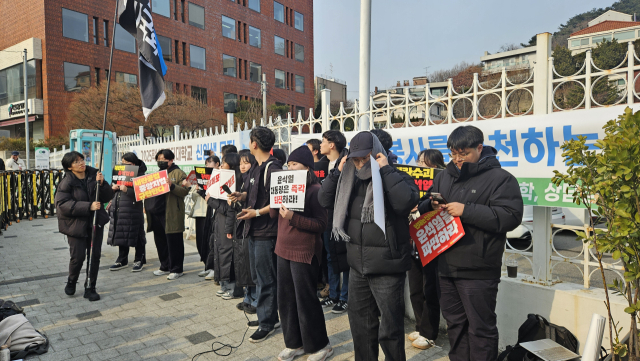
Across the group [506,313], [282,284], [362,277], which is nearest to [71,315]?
[282,284]

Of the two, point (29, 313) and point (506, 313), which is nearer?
point (506, 313)

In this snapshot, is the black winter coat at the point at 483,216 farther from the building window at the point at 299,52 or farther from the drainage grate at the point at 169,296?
the building window at the point at 299,52

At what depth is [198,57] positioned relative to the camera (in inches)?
1427

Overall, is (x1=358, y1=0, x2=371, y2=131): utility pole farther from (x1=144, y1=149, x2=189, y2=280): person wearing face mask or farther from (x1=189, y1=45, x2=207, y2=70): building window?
(x1=189, y1=45, x2=207, y2=70): building window

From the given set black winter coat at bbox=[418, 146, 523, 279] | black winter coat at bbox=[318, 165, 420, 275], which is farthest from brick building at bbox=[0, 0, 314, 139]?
black winter coat at bbox=[418, 146, 523, 279]

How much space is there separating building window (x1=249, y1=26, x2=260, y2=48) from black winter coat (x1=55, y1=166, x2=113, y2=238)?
3801 centimetres

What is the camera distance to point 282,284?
12.2ft

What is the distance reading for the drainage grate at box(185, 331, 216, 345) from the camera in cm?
404

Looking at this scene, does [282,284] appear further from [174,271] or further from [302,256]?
[174,271]

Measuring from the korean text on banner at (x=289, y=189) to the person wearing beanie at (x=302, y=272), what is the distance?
73mm

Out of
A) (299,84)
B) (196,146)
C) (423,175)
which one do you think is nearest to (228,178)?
(423,175)

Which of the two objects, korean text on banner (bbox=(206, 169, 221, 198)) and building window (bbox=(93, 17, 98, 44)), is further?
building window (bbox=(93, 17, 98, 44))

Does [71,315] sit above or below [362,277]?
below

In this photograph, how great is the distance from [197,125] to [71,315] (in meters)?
18.8
